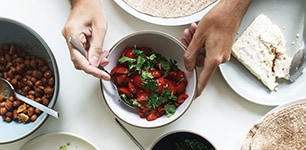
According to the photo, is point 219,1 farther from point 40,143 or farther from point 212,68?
point 40,143

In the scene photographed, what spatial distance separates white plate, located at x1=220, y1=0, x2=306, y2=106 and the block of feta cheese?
19mm

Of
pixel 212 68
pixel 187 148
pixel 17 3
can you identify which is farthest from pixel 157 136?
pixel 17 3

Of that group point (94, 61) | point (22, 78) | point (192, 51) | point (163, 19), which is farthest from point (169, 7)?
point (22, 78)

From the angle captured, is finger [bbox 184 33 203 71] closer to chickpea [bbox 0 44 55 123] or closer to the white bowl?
the white bowl

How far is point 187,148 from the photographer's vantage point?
5.38 ft

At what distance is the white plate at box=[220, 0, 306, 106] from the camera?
167 cm

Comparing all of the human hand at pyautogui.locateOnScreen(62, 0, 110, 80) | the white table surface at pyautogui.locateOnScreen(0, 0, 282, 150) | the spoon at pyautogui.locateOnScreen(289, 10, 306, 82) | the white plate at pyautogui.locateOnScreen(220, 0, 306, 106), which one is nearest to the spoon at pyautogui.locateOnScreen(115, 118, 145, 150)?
the white table surface at pyautogui.locateOnScreen(0, 0, 282, 150)

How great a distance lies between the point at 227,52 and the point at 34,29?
517 millimetres

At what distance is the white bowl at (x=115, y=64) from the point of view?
161 cm

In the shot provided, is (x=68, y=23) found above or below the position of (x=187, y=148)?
above

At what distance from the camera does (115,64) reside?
165 centimetres

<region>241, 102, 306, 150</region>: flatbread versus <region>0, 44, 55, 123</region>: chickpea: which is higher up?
<region>0, 44, 55, 123</region>: chickpea

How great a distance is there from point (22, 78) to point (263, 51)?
2.05 ft

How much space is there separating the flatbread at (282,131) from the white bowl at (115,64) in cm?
19
